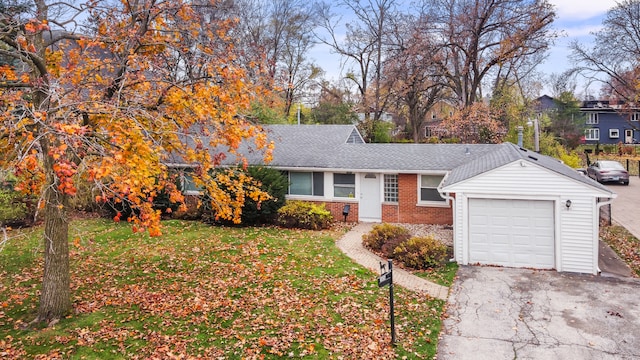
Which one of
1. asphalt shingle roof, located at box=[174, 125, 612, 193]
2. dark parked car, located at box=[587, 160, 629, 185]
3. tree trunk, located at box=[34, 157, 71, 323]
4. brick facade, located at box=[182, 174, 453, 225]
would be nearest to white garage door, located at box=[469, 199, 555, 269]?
asphalt shingle roof, located at box=[174, 125, 612, 193]

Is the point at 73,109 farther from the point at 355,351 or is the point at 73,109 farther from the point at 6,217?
the point at 6,217

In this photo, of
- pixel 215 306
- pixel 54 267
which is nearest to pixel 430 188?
pixel 215 306

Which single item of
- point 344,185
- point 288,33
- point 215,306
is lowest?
point 215,306

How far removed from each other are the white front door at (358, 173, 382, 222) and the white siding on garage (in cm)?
623

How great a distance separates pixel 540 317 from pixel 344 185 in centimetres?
1058

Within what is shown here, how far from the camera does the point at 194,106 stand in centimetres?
868

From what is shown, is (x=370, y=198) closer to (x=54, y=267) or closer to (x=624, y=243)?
(x=624, y=243)

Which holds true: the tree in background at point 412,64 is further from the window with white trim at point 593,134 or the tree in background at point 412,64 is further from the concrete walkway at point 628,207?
the window with white trim at point 593,134

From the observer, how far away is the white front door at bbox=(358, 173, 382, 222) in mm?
18234

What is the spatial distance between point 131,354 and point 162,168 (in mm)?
3436

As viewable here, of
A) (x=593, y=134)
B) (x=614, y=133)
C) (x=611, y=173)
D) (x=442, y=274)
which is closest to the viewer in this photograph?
(x=442, y=274)

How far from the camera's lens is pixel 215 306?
934 centimetres

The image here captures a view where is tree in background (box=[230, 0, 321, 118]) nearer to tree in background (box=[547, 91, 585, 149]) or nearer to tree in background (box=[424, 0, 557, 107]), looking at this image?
tree in background (box=[424, 0, 557, 107])

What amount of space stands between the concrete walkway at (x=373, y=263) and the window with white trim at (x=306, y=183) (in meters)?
2.63
